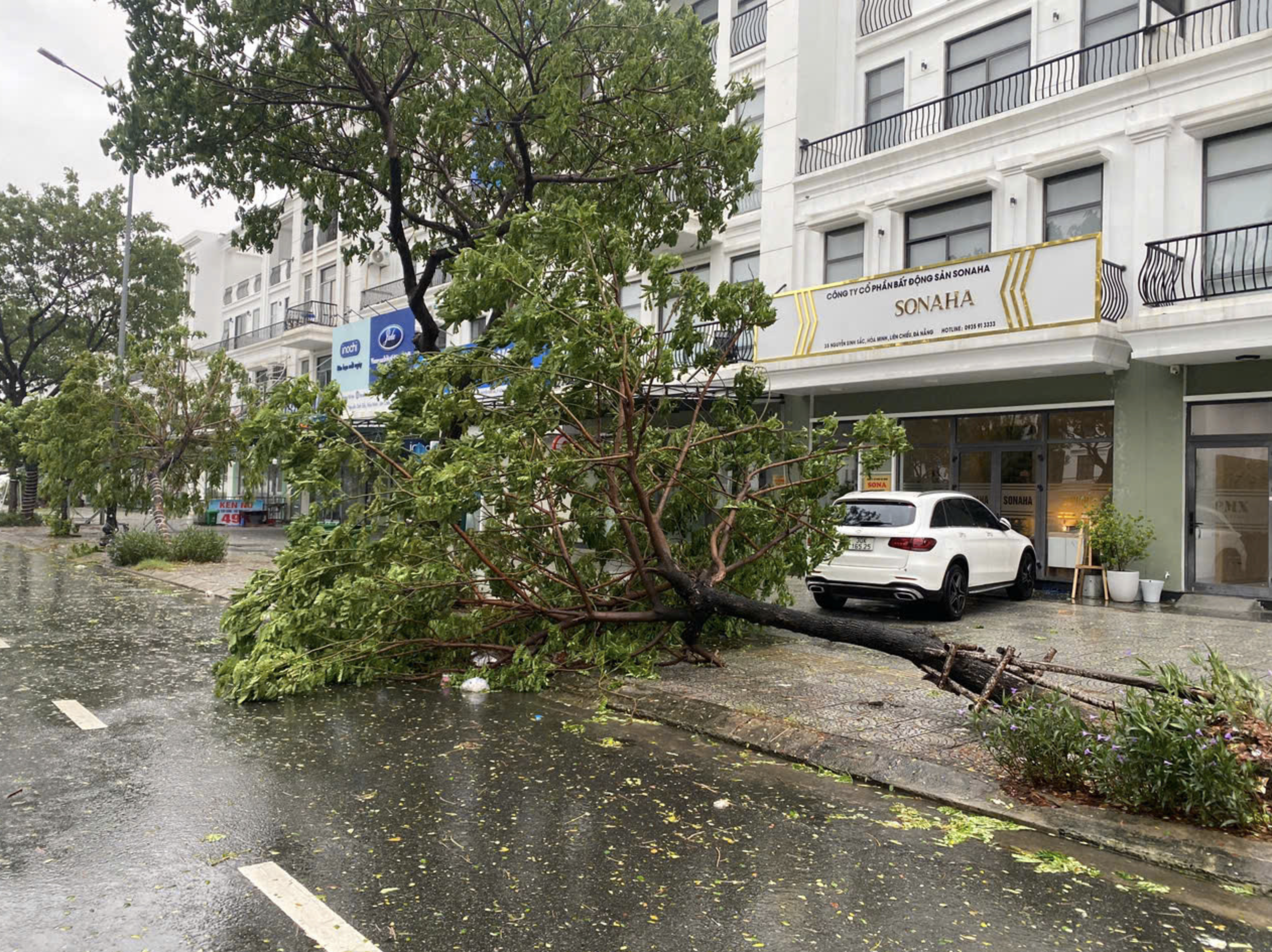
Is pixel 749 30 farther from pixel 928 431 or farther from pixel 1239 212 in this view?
pixel 1239 212

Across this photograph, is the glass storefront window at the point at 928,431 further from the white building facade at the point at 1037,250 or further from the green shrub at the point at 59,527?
the green shrub at the point at 59,527

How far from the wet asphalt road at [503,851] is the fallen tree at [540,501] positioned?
50.7 inches

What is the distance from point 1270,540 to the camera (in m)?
13.9

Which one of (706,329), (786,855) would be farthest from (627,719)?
(706,329)

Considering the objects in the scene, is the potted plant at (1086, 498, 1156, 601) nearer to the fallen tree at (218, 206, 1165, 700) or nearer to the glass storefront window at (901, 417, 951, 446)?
the glass storefront window at (901, 417, 951, 446)

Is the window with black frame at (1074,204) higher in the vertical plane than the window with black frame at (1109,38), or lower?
lower

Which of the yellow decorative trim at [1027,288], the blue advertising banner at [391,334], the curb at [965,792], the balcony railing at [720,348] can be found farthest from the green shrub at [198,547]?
the yellow decorative trim at [1027,288]

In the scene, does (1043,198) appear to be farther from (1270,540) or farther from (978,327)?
(1270,540)

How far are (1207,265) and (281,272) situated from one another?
38580mm

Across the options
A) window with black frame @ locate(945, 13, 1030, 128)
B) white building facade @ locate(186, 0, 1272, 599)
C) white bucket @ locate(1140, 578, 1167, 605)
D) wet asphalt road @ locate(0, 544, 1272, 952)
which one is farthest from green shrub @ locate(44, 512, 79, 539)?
white bucket @ locate(1140, 578, 1167, 605)

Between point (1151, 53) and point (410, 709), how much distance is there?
1516cm

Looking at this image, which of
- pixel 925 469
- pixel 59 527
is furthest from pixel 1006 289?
pixel 59 527

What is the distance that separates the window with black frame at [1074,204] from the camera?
1584 cm

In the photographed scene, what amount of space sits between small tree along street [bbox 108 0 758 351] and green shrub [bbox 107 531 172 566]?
803 centimetres
